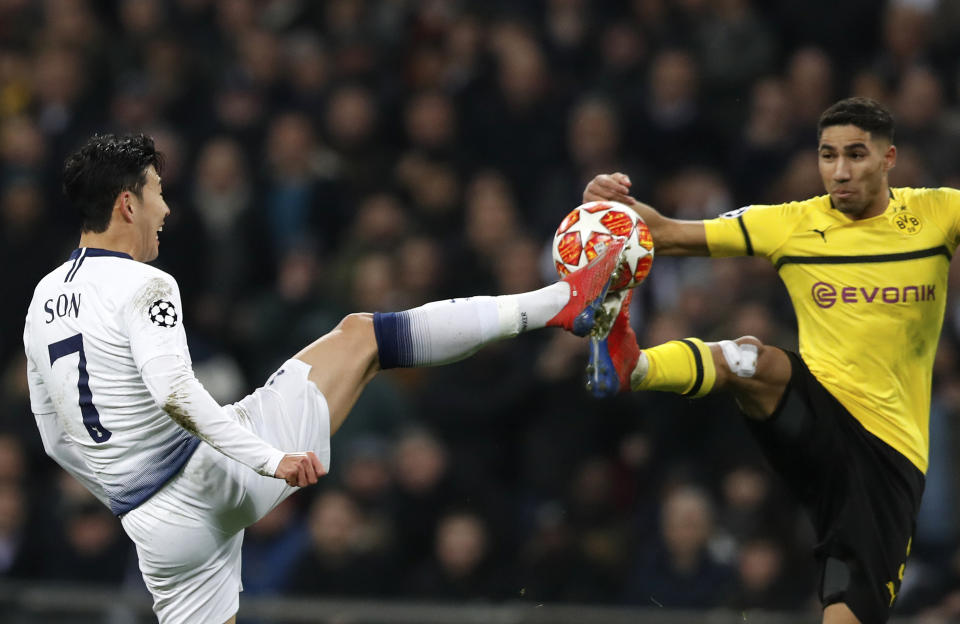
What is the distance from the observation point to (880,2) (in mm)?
9289

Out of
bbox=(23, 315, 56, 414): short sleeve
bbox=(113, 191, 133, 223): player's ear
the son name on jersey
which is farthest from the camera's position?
bbox=(23, 315, 56, 414): short sleeve

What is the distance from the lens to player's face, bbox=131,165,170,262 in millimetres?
4926

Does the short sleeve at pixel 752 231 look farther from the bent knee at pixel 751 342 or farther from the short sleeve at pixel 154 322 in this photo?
the short sleeve at pixel 154 322

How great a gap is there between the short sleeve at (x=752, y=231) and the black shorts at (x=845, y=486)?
1.53ft

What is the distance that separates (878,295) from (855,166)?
19.4 inches

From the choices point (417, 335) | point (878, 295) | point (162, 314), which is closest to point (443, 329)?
point (417, 335)

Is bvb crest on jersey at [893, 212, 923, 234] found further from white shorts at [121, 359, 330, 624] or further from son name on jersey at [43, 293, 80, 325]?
son name on jersey at [43, 293, 80, 325]

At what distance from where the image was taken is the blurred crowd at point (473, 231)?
784 centimetres

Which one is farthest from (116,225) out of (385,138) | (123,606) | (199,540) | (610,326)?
(385,138)

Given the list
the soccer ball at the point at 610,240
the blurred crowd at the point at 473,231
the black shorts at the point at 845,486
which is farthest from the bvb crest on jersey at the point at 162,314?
the blurred crowd at the point at 473,231

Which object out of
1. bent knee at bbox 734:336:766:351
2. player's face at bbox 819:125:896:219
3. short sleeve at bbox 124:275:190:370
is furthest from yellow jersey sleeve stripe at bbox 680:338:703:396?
short sleeve at bbox 124:275:190:370

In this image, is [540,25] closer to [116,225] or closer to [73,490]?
[73,490]

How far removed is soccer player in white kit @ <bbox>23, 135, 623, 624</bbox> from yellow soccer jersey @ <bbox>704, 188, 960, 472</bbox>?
125 cm

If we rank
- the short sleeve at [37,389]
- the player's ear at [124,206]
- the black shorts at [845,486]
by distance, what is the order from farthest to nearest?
the black shorts at [845,486]
the short sleeve at [37,389]
the player's ear at [124,206]
